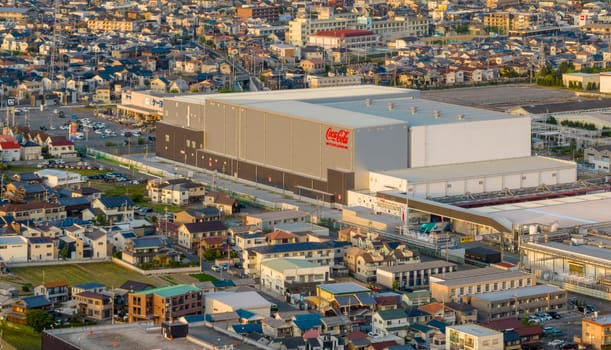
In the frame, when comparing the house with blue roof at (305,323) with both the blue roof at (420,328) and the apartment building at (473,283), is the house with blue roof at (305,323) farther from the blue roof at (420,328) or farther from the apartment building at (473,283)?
the apartment building at (473,283)

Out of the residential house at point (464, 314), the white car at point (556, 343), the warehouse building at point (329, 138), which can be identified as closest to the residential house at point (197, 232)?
the warehouse building at point (329, 138)

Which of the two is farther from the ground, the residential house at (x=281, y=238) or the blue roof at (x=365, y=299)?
the blue roof at (x=365, y=299)

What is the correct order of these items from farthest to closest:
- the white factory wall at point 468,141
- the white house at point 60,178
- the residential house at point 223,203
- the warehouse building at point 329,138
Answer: the white house at point 60,178, the white factory wall at point 468,141, the warehouse building at point 329,138, the residential house at point 223,203

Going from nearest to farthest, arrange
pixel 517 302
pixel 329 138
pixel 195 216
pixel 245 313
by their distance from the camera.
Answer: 1. pixel 245 313
2. pixel 517 302
3. pixel 195 216
4. pixel 329 138

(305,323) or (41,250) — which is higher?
(305,323)

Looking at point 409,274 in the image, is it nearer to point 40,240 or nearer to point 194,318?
point 194,318

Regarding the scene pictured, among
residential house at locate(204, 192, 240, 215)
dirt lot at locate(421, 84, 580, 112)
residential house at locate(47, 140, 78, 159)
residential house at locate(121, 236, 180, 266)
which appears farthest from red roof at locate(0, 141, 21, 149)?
dirt lot at locate(421, 84, 580, 112)

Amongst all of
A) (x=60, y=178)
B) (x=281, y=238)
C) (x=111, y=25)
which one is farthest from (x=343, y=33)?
(x=281, y=238)
